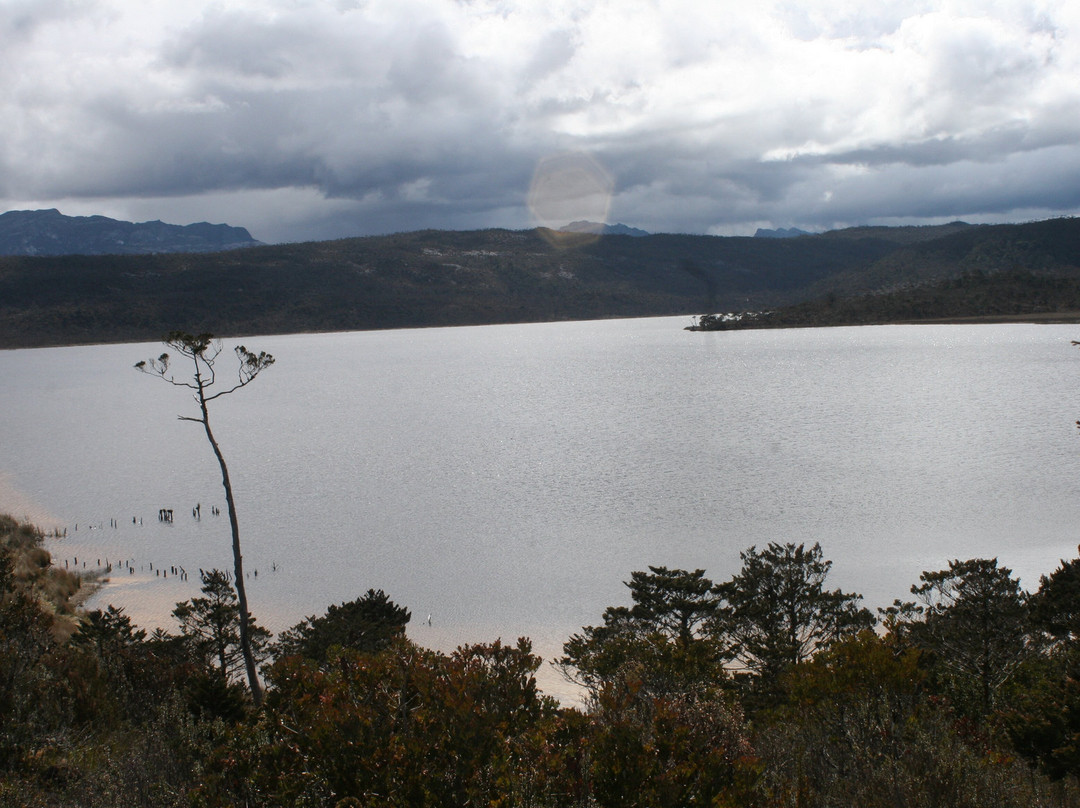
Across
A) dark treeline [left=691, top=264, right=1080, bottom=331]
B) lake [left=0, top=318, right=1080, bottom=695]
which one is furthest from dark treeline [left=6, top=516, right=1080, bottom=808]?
dark treeline [left=691, top=264, right=1080, bottom=331]

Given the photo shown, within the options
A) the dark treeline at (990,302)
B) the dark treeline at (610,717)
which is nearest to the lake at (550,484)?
the dark treeline at (610,717)

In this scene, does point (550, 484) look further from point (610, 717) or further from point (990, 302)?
point (990, 302)

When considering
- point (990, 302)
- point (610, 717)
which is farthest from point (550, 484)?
point (990, 302)

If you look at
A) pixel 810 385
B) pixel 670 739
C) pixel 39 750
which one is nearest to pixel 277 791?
pixel 670 739

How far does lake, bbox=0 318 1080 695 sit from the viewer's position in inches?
1201

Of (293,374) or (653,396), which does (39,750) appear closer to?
(653,396)

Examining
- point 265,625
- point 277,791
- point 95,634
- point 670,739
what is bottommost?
point 265,625

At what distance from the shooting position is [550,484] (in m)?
46.2

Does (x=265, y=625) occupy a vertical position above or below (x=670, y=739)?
below

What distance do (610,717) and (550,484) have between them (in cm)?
3928

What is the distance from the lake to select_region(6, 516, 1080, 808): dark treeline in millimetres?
6663

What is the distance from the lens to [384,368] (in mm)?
136250

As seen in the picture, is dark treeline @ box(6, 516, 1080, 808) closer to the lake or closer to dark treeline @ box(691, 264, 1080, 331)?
the lake

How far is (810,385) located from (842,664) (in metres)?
80.2
